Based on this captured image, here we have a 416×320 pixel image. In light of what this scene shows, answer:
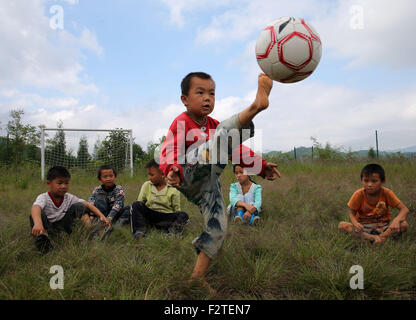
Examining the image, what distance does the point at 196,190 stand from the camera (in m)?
2.14

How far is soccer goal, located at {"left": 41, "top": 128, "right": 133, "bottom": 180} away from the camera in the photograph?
11086 millimetres

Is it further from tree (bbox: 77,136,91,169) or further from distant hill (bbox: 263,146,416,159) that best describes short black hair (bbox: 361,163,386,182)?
tree (bbox: 77,136,91,169)

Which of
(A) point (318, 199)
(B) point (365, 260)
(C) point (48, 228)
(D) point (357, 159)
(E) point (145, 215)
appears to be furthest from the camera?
(D) point (357, 159)

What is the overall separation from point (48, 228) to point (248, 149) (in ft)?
7.45

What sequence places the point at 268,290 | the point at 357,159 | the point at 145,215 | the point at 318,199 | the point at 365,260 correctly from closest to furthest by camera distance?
the point at 268,290
the point at 365,260
the point at 145,215
the point at 318,199
the point at 357,159

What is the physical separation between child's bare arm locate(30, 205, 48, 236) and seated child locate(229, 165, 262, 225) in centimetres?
224

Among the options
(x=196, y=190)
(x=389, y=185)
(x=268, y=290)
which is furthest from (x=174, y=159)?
(x=389, y=185)

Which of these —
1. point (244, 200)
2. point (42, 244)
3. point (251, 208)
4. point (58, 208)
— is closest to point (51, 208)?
point (58, 208)

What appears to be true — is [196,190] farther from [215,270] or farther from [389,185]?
[389,185]

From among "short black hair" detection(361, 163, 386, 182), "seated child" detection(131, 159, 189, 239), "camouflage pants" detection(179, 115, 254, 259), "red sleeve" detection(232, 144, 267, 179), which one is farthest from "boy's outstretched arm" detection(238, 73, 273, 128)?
"short black hair" detection(361, 163, 386, 182)

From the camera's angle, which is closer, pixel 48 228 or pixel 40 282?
pixel 40 282

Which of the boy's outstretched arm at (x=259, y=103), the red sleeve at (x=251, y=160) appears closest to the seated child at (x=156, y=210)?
the red sleeve at (x=251, y=160)
